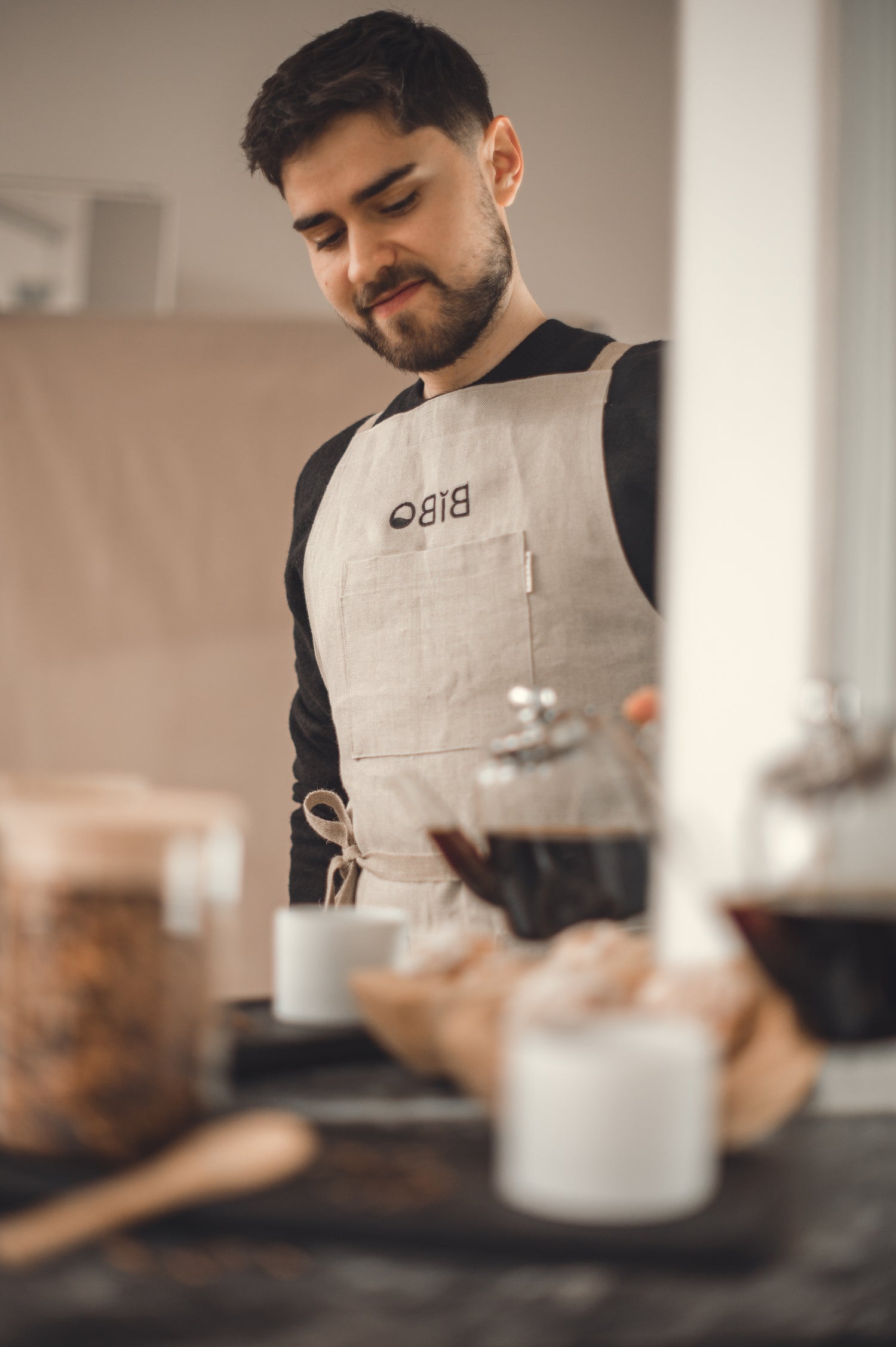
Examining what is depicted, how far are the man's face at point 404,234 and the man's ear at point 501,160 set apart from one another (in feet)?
0.12

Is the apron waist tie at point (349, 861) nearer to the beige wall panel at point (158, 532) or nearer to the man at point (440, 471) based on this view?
the man at point (440, 471)

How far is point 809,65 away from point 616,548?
66cm

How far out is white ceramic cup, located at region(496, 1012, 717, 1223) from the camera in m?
0.38

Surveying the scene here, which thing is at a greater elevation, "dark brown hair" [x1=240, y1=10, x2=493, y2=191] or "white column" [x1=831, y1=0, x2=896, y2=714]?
"dark brown hair" [x1=240, y1=10, x2=493, y2=191]

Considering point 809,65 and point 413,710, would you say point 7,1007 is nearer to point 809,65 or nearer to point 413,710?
point 809,65

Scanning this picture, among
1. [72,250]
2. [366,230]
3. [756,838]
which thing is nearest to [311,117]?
[366,230]

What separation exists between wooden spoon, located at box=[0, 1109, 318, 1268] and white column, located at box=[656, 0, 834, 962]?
0.24 metres

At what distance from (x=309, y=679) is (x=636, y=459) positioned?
20.5 inches

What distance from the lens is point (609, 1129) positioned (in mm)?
381

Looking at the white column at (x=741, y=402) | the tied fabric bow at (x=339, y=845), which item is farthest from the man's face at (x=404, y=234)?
the white column at (x=741, y=402)

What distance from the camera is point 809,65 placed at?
629mm

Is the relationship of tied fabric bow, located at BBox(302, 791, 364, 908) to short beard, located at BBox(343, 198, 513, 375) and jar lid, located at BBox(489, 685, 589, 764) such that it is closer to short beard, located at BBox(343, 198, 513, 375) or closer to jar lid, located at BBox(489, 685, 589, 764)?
short beard, located at BBox(343, 198, 513, 375)

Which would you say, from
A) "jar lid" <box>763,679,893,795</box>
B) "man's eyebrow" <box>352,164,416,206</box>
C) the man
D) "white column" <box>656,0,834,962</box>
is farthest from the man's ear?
"jar lid" <box>763,679,893,795</box>

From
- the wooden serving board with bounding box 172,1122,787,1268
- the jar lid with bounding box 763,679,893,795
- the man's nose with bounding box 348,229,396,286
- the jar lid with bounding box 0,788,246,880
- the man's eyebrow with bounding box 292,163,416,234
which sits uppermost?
the man's eyebrow with bounding box 292,163,416,234
